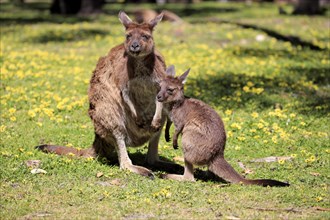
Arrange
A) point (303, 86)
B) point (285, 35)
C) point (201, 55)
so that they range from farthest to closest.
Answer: point (285, 35) < point (201, 55) < point (303, 86)

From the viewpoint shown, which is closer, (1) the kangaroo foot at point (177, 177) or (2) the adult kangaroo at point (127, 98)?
(1) the kangaroo foot at point (177, 177)

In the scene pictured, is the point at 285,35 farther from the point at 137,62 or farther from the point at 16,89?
the point at 137,62

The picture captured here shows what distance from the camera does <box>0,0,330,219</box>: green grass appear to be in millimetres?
5703

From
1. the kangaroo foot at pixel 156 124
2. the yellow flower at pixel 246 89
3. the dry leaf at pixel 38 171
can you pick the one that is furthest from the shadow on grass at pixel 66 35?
the dry leaf at pixel 38 171

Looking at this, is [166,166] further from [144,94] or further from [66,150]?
[66,150]

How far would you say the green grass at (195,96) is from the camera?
5703mm

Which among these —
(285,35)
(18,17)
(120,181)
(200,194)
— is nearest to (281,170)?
(200,194)

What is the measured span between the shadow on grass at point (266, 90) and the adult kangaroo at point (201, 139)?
310 centimetres

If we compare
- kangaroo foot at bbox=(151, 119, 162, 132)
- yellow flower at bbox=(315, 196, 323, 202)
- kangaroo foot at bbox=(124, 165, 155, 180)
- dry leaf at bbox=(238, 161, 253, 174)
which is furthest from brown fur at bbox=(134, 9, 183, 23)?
yellow flower at bbox=(315, 196, 323, 202)

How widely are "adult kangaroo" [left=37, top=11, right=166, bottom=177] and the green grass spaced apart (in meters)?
0.32

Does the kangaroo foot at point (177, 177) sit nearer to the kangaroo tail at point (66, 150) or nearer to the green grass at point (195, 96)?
the green grass at point (195, 96)

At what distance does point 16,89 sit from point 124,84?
12.2ft

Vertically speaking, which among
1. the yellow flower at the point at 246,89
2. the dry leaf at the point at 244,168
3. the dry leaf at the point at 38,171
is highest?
the dry leaf at the point at 38,171

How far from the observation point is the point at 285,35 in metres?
15.4
